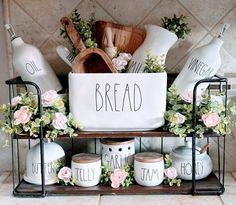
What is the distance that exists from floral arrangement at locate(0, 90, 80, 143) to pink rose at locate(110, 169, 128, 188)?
158 mm

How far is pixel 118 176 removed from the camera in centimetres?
105

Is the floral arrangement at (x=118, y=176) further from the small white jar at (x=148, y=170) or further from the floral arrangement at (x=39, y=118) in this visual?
the floral arrangement at (x=39, y=118)

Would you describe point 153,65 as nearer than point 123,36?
Yes

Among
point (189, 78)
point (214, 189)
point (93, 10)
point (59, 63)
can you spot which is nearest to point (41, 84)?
point (59, 63)

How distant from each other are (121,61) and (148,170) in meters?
0.29

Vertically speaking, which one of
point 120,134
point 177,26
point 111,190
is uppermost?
point 177,26

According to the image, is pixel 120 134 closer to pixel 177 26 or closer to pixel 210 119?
pixel 210 119

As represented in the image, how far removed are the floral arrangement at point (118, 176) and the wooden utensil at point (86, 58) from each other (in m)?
0.26

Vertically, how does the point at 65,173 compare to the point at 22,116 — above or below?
below

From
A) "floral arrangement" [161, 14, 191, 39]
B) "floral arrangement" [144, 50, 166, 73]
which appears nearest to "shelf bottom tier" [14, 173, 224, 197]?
"floral arrangement" [144, 50, 166, 73]

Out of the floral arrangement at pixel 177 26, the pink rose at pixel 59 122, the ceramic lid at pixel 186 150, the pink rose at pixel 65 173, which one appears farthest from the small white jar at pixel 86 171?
the floral arrangement at pixel 177 26

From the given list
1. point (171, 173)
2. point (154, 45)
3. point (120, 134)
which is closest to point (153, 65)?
point (154, 45)

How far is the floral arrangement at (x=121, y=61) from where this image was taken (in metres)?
1.05

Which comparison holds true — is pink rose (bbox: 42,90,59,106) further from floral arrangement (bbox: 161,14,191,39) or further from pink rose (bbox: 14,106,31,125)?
floral arrangement (bbox: 161,14,191,39)
